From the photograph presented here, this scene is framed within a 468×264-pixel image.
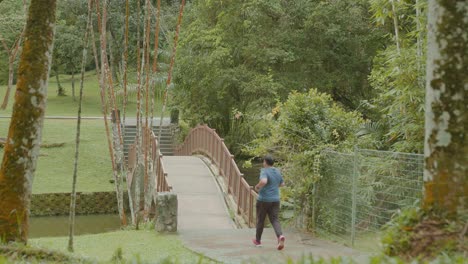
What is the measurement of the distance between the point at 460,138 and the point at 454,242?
842 mm

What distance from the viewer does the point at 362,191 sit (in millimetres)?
10312

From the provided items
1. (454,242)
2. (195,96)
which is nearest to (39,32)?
(454,242)

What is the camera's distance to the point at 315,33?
79.5 feet

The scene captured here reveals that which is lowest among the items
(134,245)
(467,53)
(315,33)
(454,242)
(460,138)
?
(134,245)

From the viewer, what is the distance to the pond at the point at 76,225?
1970 cm

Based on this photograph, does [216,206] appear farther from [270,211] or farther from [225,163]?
[270,211]

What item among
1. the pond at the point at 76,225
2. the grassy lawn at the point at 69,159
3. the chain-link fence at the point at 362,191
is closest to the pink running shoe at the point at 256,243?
the chain-link fence at the point at 362,191

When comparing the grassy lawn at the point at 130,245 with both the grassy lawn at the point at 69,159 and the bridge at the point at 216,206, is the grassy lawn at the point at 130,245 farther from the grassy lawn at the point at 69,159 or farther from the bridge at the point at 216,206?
the grassy lawn at the point at 69,159

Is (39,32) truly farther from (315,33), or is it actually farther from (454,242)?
(315,33)

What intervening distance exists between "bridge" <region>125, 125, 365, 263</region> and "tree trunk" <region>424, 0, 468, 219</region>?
1.38m

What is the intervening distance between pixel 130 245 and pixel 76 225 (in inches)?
404

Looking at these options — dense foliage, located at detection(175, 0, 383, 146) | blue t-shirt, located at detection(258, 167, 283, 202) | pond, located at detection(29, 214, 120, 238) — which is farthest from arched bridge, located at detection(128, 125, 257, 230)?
blue t-shirt, located at detection(258, 167, 283, 202)

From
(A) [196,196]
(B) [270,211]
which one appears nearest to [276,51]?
(A) [196,196]

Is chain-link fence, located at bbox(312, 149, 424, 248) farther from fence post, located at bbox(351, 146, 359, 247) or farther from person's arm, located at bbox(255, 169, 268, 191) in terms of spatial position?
person's arm, located at bbox(255, 169, 268, 191)
